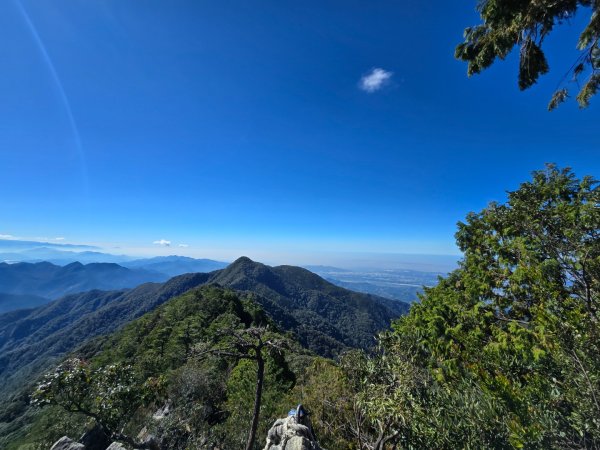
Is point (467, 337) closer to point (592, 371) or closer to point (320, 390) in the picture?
point (592, 371)

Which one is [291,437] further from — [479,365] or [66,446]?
[66,446]

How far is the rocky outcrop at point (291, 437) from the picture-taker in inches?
403

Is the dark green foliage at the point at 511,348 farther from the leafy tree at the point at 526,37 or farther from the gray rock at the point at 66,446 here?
the gray rock at the point at 66,446

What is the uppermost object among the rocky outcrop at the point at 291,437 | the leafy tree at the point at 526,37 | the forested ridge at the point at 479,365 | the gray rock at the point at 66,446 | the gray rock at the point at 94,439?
the leafy tree at the point at 526,37

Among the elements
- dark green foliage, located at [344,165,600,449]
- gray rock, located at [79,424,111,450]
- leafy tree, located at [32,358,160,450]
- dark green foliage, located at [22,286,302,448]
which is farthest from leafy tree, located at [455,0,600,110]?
gray rock, located at [79,424,111,450]

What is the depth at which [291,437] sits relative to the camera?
10664mm

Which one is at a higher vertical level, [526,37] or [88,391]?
[526,37]

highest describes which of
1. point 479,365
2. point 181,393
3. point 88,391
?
point 479,365

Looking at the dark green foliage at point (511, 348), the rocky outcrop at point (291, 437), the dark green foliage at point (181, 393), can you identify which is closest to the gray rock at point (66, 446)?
the dark green foliage at point (181, 393)

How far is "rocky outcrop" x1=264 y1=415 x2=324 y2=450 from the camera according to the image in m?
10.2

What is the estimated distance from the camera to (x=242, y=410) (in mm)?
17906

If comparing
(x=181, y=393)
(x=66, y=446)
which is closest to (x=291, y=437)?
(x=66, y=446)

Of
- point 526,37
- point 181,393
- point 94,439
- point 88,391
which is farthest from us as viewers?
point 181,393

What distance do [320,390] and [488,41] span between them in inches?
647
